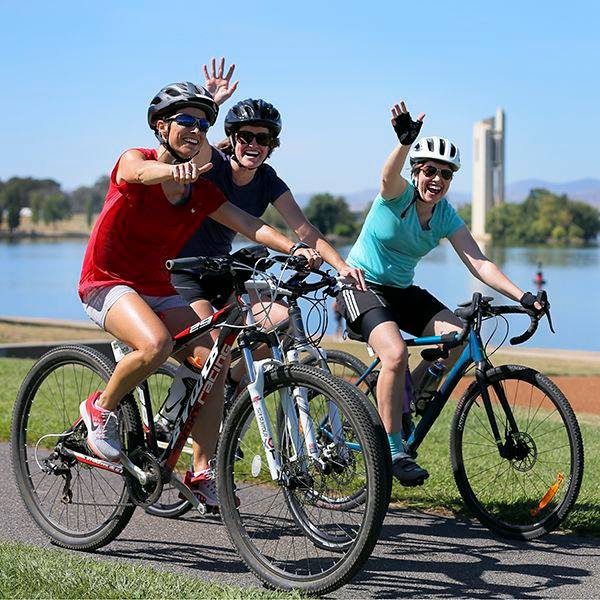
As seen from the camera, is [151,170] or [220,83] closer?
[151,170]

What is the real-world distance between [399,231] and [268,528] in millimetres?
1751

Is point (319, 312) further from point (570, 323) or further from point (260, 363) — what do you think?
point (570, 323)

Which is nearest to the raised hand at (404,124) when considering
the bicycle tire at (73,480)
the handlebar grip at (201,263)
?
the handlebar grip at (201,263)

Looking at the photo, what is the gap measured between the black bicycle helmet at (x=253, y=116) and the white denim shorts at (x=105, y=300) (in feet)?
3.42

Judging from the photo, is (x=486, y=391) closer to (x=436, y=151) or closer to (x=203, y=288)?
(x=436, y=151)

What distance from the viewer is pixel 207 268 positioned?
181 inches

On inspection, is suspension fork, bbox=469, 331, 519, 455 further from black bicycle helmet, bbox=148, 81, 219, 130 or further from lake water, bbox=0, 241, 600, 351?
lake water, bbox=0, 241, 600, 351

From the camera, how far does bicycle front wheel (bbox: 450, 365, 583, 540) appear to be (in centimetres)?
529

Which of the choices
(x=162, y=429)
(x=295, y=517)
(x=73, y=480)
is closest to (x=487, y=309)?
(x=295, y=517)

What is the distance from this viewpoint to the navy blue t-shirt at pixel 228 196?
5754 millimetres

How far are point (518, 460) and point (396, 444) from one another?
582mm

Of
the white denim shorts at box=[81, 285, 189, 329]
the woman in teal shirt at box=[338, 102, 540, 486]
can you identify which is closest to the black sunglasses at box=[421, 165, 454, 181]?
the woman in teal shirt at box=[338, 102, 540, 486]

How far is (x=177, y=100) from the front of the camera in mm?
4672

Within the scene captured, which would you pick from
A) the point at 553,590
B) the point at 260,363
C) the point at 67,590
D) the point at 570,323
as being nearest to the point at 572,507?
the point at 553,590
